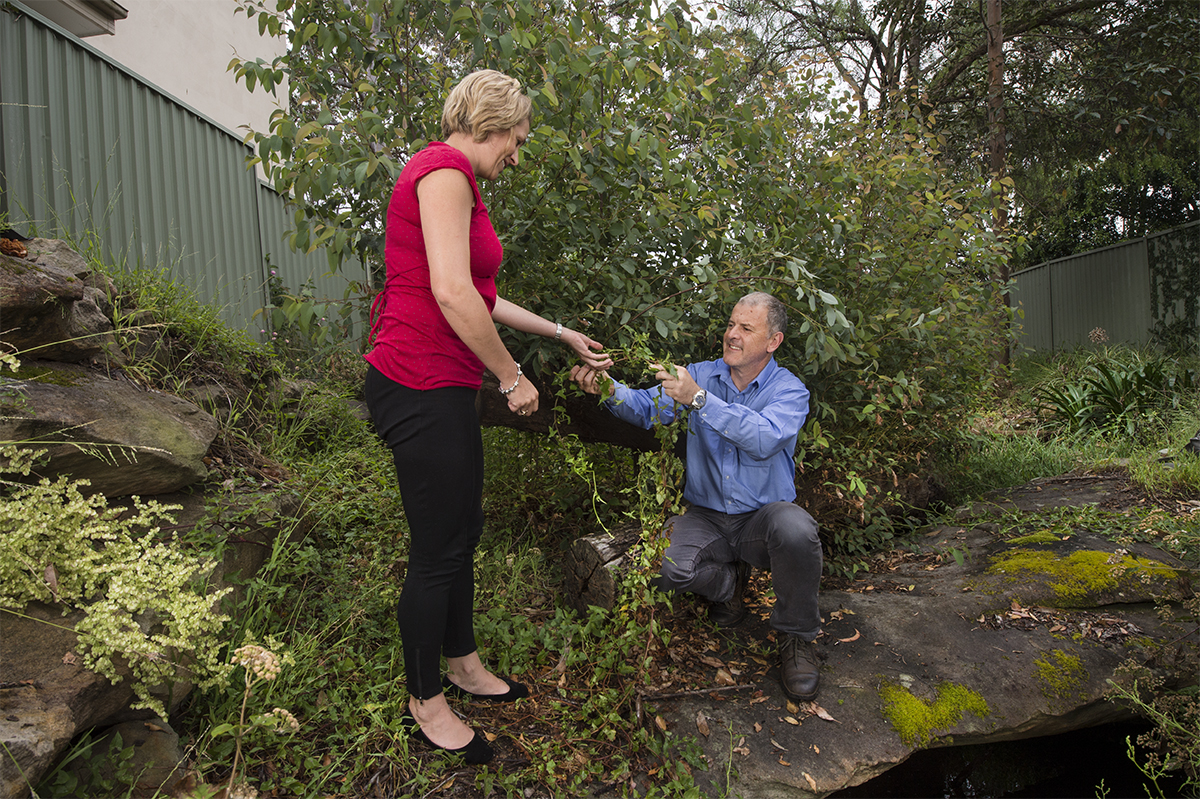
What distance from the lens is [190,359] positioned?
12.4 ft

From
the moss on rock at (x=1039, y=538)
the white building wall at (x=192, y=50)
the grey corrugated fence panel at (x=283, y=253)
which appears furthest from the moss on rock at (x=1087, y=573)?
the white building wall at (x=192, y=50)

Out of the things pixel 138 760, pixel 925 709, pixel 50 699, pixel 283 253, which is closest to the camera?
pixel 50 699

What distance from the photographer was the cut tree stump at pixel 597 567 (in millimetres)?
2959

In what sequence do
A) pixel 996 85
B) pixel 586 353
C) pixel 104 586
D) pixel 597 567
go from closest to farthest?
1. pixel 104 586
2. pixel 586 353
3. pixel 597 567
4. pixel 996 85

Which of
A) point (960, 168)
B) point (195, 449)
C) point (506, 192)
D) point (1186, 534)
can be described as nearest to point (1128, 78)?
point (960, 168)

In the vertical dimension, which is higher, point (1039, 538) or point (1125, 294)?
point (1125, 294)

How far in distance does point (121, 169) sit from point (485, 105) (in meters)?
3.74

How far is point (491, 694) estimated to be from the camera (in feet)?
8.14

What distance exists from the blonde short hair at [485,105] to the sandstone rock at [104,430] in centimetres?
150

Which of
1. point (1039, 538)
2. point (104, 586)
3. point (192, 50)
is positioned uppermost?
point (192, 50)

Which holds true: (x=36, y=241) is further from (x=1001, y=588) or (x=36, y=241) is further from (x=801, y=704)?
(x=1001, y=588)

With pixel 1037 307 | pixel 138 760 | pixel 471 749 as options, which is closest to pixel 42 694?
pixel 138 760

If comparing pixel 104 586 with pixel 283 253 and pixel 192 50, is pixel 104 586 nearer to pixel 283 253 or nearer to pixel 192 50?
pixel 283 253

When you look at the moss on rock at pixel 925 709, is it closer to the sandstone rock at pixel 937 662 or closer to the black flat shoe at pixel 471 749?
the sandstone rock at pixel 937 662
